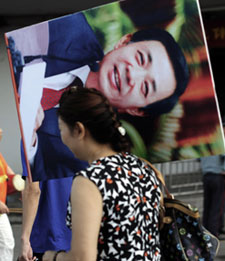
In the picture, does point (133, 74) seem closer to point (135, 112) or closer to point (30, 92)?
point (135, 112)

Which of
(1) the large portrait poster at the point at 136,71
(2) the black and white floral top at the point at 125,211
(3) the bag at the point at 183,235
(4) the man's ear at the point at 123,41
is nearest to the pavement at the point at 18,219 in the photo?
(1) the large portrait poster at the point at 136,71

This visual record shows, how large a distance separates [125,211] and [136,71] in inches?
33.9

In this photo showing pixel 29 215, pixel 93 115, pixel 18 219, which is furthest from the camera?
pixel 18 219

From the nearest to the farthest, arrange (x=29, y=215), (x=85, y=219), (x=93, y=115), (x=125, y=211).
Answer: (x=85, y=219) < (x=125, y=211) < (x=93, y=115) < (x=29, y=215)

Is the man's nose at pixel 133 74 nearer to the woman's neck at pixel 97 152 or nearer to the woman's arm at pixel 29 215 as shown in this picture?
the woman's neck at pixel 97 152

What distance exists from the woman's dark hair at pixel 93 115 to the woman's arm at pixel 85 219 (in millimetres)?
254

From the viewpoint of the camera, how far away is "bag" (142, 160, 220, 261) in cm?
283

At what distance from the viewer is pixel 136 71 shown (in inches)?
131

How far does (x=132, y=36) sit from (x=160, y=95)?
0.30m

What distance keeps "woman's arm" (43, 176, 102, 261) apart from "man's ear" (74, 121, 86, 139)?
23 cm

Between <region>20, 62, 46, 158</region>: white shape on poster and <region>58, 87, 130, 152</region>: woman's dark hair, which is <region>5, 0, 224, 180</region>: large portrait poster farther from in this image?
<region>58, 87, 130, 152</region>: woman's dark hair

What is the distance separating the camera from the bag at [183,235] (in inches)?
111

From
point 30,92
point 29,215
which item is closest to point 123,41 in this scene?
point 30,92

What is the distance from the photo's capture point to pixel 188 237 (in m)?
2.84
